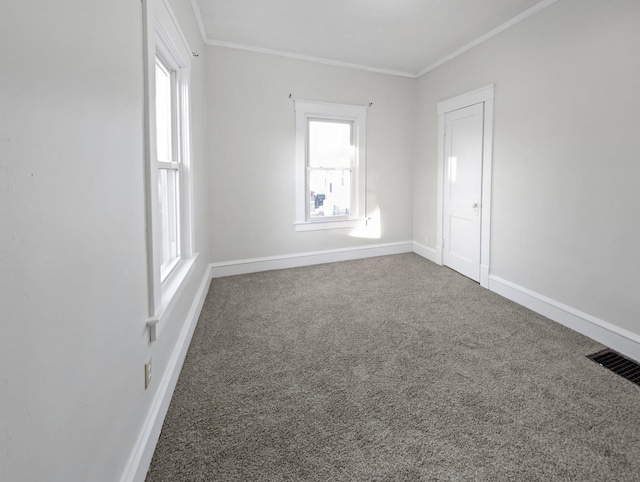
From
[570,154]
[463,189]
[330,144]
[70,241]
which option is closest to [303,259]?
[330,144]

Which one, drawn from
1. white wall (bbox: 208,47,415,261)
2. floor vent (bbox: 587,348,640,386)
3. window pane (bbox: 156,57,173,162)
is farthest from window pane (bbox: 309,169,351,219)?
floor vent (bbox: 587,348,640,386)

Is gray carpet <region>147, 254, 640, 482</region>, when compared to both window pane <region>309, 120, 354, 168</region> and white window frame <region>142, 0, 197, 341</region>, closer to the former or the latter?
white window frame <region>142, 0, 197, 341</region>

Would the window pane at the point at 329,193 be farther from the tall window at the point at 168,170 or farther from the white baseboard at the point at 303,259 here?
the tall window at the point at 168,170

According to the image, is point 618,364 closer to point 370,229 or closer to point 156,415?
point 156,415

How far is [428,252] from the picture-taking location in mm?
4797

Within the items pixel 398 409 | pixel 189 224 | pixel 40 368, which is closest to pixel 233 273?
pixel 189 224

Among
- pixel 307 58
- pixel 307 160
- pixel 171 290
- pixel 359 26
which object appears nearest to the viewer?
pixel 171 290

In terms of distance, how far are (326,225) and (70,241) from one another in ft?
12.6

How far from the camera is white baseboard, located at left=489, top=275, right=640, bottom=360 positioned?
2344 millimetres

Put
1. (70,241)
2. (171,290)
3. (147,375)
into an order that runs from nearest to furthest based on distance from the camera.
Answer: (70,241)
(147,375)
(171,290)

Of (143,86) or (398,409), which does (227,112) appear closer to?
(143,86)

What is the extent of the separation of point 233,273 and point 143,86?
2.91 metres

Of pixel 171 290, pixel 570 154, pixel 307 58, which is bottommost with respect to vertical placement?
pixel 171 290

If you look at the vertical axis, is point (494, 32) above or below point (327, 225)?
above
